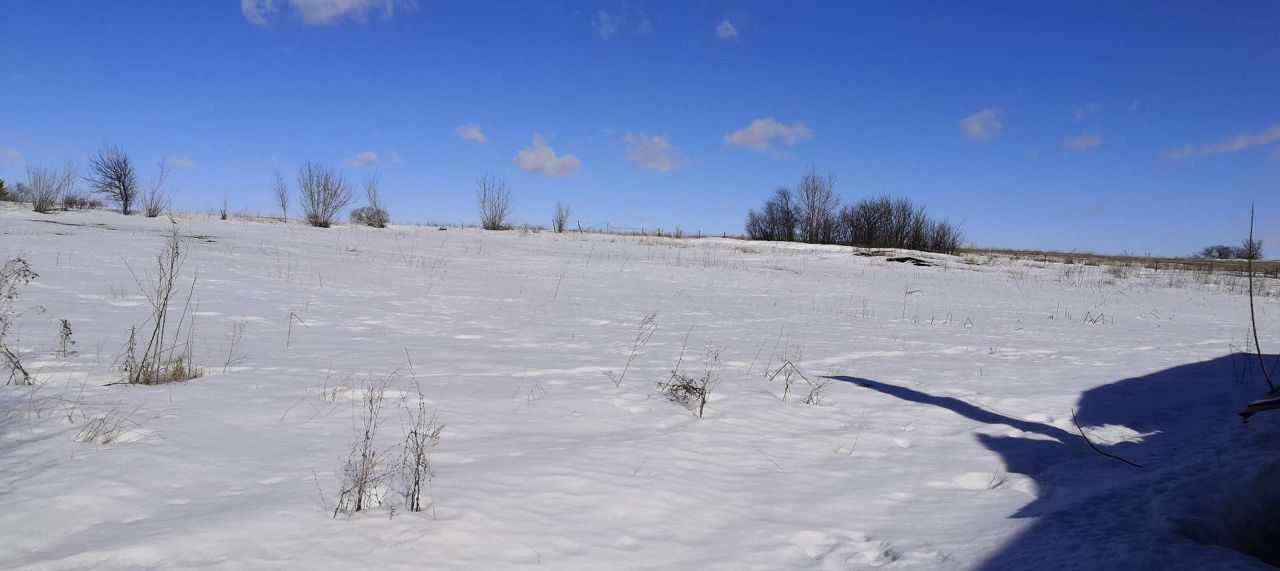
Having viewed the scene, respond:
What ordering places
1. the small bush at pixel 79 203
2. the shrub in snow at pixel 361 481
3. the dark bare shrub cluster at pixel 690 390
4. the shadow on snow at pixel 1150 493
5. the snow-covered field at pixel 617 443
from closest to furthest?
the shadow on snow at pixel 1150 493, the snow-covered field at pixel 617 443, the shrub in snow at pixel 361 481, the dark bare shrub cluster at pixel 690 390, the small bush at pixel 79 203

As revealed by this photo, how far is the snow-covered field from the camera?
7.75ft

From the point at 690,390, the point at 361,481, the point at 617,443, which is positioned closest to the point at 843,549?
the point at 617,443

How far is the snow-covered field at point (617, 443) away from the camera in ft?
7.75

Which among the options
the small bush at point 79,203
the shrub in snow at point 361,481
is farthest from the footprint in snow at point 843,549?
the small bush at point 79,203

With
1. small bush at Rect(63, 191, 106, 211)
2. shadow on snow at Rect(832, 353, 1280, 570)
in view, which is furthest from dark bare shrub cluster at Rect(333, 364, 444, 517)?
small bush at Rect(63, 191, 106, 211)

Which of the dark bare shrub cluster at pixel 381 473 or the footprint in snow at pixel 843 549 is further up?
the dark bare shrub cluster at pixel 381 473

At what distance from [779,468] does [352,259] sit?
13852mm

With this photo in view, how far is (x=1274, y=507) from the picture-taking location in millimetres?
2256

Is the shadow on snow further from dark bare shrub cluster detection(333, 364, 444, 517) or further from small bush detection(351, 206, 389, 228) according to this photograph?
small bush detection(351, 206, 389, 228)

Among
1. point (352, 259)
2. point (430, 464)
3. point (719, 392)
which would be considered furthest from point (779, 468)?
point (352, 259)

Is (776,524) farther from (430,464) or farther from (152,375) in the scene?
(152,375)

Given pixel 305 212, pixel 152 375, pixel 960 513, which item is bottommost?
pixel 960 513

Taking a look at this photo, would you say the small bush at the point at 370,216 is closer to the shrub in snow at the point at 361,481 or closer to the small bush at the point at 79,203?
the small bush at the point at 79,203

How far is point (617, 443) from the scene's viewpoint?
3.85 metres
